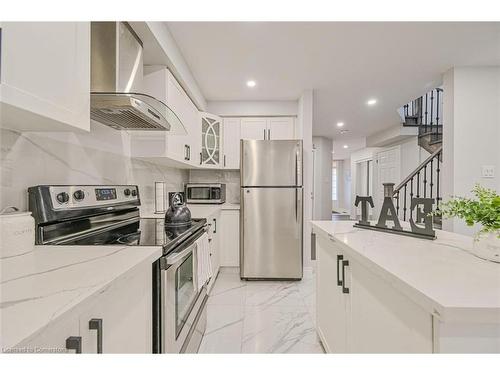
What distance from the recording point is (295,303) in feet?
8.37

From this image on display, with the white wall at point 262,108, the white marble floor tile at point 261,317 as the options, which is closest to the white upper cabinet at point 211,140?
the white wall at point 262,108

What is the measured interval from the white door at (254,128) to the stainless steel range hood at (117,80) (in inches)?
81.8

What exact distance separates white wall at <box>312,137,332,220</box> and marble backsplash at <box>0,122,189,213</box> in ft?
17.5

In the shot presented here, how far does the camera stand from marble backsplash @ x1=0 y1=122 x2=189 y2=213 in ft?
3.61

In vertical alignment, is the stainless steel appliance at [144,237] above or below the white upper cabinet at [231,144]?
below

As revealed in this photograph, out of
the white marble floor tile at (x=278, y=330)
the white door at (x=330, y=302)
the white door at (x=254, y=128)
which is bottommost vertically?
the white marble floor tile at (x=278, y=330)

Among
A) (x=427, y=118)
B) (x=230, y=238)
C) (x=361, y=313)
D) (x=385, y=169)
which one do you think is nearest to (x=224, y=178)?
(x=230, y=238)

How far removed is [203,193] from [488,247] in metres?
3.11

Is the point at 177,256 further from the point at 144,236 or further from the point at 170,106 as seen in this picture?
the point at 170,106

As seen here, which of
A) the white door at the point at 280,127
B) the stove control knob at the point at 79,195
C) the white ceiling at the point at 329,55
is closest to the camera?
the stove control knob at the point at 79,195

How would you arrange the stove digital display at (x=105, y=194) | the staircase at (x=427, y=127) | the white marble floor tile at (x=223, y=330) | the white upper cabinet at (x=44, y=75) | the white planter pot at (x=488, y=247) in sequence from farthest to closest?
the staircase at (x=427, y=127) < the white marble floor tile at (x=223, y=330) < the stove digital display at (x=105, y=194) < the white planter pot at (x=488, y=247) < the white upper cabinet at (x=44, y=75)

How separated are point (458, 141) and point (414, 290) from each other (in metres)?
2.85

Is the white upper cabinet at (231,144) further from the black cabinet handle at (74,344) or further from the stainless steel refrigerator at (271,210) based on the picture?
the black cabinet handle at (74,344)

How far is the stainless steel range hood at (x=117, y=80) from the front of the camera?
1.43 meters
